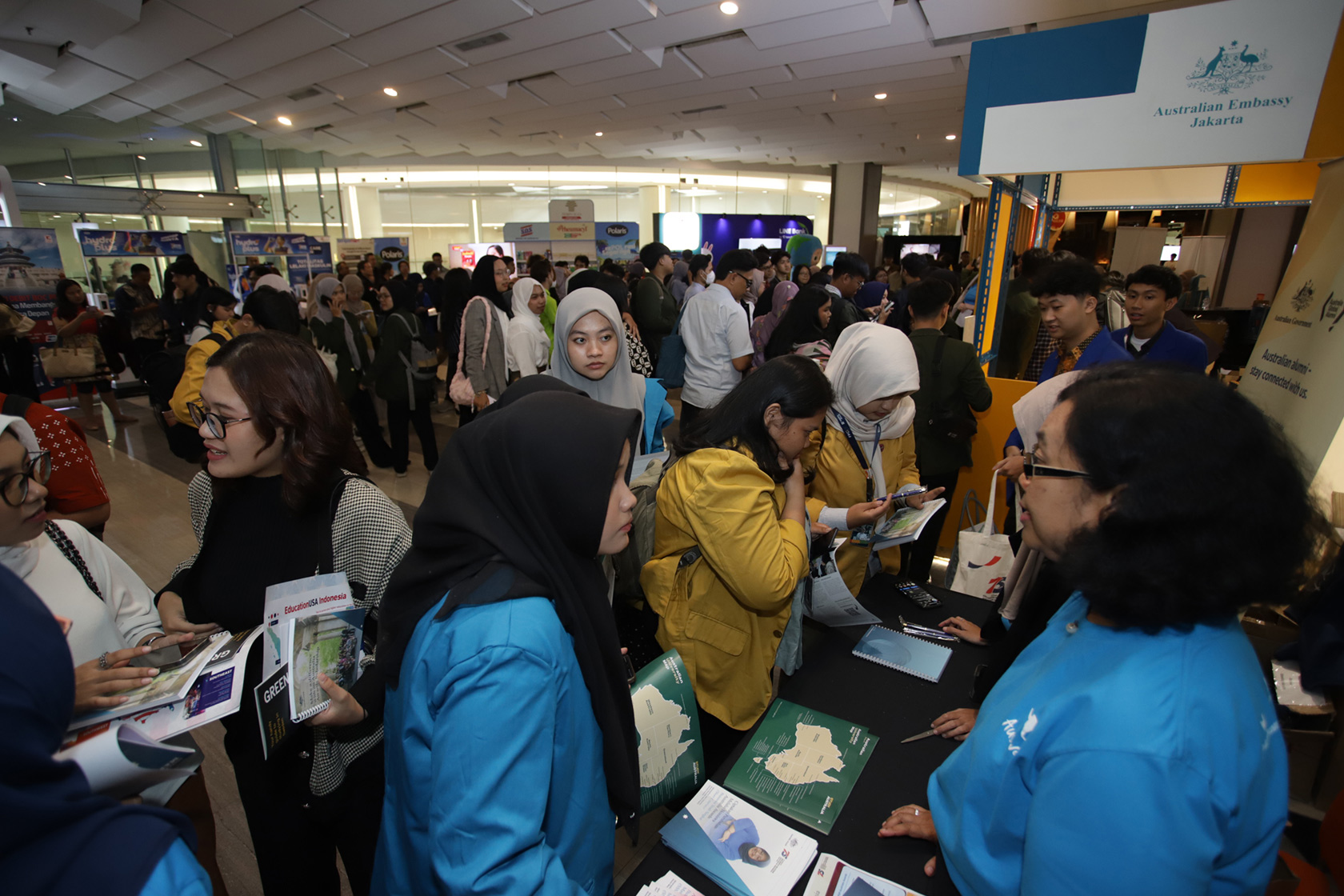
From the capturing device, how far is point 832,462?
2264 millimetres

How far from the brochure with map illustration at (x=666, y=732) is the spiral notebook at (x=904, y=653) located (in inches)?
20.3

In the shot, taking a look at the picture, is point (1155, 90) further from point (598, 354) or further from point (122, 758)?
point (122, 758)

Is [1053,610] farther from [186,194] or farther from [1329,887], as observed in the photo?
[186,194]

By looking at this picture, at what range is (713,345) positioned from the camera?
14.0 ft

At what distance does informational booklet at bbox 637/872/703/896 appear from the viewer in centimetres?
100

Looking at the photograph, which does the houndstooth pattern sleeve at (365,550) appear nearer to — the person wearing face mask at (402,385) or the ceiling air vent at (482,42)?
the person wearing face mask at (402,385)

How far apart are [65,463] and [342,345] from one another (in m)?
2.62

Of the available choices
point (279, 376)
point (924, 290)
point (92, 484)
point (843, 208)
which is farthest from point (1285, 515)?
point (843, 208)

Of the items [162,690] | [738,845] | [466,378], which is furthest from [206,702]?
[466,378]

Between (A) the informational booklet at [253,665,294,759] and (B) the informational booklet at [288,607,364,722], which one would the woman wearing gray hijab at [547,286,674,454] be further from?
(A) the informational booklet at [253,665,294,759]

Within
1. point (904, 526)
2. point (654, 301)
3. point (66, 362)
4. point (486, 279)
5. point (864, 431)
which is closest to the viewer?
point (904, 526)

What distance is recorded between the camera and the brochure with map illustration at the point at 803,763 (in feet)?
3.73

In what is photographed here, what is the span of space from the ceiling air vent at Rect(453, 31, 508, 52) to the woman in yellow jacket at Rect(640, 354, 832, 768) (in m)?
5.97

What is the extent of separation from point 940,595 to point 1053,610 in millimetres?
607
